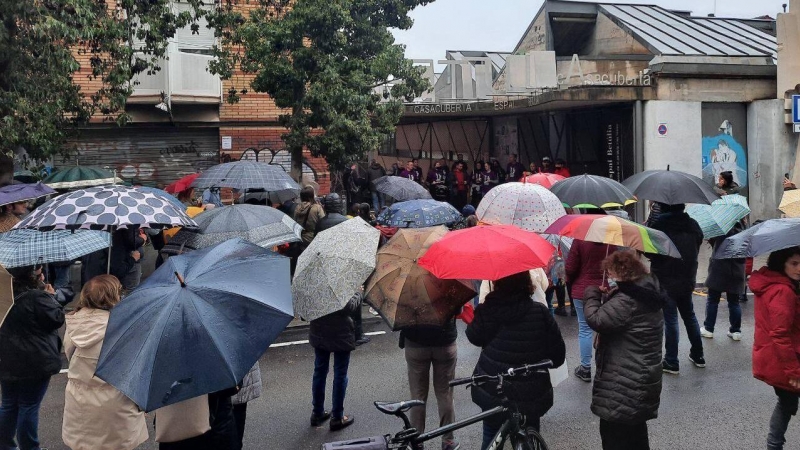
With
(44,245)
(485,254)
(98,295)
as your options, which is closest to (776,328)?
(485,254)

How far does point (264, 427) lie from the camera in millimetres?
6535

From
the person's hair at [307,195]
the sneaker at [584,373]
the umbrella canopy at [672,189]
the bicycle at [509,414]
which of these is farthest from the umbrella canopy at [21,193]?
the umbrella canopy at [672,189]

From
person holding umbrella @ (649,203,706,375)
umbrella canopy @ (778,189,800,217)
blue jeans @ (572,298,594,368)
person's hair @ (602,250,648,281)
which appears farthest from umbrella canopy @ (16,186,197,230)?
umbrella canopy @ (778,189,800,217)

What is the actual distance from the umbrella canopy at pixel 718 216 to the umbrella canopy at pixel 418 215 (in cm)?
286

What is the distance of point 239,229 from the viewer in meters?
6.91

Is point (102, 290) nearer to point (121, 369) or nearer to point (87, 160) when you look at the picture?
point (121, 369)

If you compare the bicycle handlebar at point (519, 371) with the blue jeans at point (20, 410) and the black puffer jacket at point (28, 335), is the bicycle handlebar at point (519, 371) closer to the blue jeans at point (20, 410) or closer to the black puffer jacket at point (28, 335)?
the black puffer jacket at point (28, 335)

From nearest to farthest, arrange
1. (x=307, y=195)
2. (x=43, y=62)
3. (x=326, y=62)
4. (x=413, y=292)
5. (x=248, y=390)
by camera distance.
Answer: (x=248, y=390)
(x=413, y=292)
(x=307, y=195)
(x=43, y=62)
(x=326, y=62)

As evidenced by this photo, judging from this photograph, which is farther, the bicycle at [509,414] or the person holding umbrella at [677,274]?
the person holding umbrella at [677,274]

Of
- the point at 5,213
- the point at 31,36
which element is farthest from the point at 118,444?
the point at 31,36

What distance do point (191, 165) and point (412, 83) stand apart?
21.4 ft

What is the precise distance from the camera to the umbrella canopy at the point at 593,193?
7738 millimetres

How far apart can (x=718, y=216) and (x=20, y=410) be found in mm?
7251

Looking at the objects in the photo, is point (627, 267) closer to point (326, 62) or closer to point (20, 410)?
point (20, 410)
